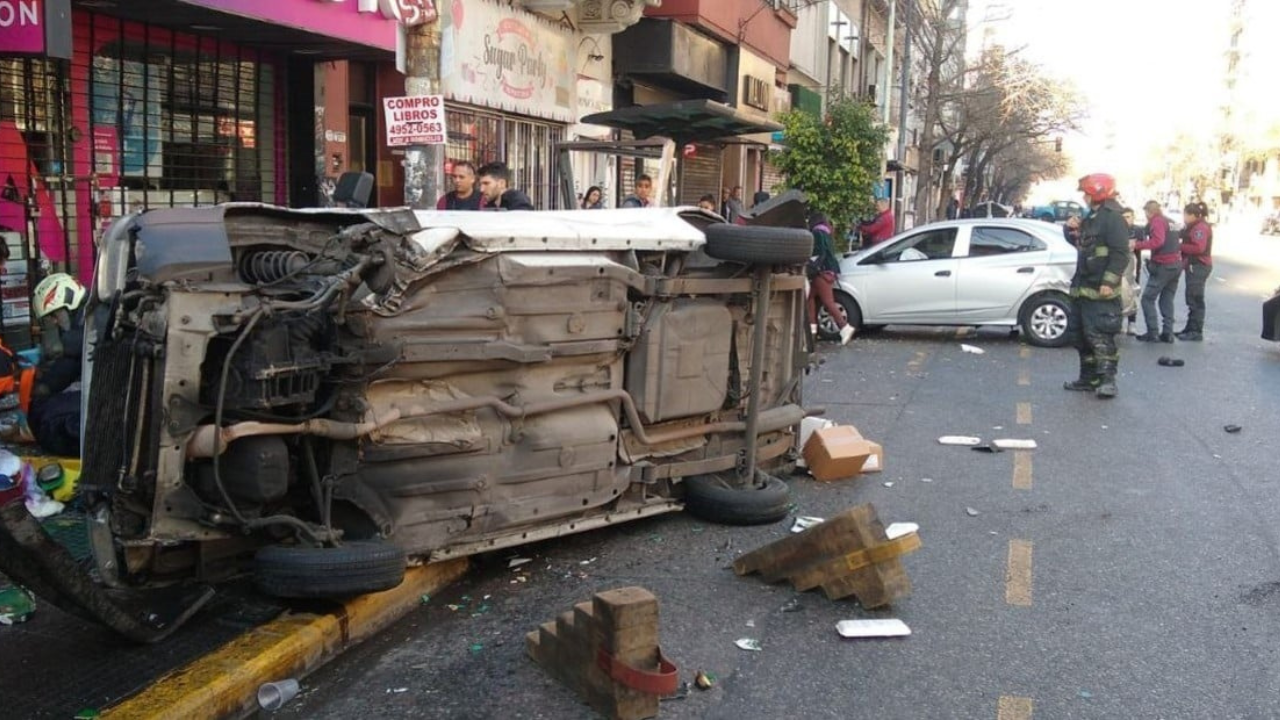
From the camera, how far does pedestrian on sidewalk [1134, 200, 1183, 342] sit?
14.3 m

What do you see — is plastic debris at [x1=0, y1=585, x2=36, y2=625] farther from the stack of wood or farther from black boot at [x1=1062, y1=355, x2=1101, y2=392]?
black boot at [x1=1062, y1=355, x2=1101, y2=392]

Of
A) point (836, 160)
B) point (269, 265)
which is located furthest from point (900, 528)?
point (836, 160)

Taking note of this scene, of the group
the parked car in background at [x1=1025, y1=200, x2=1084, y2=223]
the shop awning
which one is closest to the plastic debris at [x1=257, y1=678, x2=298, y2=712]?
the shop awning

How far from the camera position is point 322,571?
4012mm

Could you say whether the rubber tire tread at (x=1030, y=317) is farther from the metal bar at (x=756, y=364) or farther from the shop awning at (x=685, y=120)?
the metal bar at (x=756, y=364)

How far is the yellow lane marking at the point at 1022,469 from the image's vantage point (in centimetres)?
696

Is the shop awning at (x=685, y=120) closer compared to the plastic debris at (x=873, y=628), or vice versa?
the plastic debris at (x=873, y=628)

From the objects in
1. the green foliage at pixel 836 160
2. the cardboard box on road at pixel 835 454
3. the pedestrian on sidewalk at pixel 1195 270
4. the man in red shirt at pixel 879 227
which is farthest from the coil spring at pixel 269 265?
the man in red shirt at pixel 879 227

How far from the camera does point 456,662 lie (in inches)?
166

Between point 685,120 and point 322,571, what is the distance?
8.52 meters

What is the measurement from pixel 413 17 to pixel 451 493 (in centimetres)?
566

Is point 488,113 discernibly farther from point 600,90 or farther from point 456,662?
point 456,662

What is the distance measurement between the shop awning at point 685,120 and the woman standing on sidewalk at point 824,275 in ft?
4.47

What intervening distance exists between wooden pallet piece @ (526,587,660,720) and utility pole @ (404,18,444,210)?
546cm
